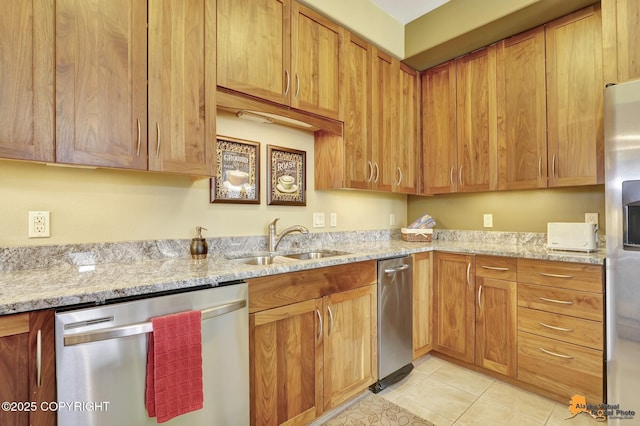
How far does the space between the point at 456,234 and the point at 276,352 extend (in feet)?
7.12

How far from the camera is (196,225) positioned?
1.84 meters

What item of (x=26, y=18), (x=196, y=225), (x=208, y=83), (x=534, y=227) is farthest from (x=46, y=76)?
(x=534, y=227)

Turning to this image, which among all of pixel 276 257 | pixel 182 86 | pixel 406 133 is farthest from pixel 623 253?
pixel 182 86

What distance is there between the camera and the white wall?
4.45ft

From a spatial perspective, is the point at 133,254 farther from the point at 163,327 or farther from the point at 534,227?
the point at 534,227

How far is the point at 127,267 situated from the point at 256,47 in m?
1.36

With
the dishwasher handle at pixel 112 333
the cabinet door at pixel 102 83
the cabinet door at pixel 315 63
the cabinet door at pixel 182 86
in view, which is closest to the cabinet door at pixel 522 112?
the cabinet door at pixel 315 63

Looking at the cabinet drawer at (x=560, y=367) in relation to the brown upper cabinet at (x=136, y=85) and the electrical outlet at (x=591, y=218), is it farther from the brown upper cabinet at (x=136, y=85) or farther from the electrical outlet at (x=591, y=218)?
the brown upper cabinet at (x=136, y=85)

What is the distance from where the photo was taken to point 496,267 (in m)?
2.12

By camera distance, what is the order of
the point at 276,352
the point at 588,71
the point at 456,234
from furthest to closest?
the point at 456,234, the point at 588,71, the point at 276,352

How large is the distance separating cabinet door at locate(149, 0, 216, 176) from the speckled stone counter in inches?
→ 19.4

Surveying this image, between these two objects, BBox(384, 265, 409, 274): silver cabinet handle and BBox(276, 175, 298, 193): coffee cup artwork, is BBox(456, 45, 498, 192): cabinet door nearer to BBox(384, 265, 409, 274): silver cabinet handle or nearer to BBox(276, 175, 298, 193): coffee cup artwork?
BBox(384, 265, 409, 274): silver cabinet handle

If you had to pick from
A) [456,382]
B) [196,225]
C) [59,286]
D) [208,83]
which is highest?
[208,83]

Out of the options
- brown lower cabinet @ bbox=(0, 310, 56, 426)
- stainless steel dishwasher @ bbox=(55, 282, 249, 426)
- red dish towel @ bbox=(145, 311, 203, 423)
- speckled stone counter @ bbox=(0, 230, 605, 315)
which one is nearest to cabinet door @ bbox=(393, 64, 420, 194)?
speckled stone counter @ bbox=(0, 230, 605, 315)
